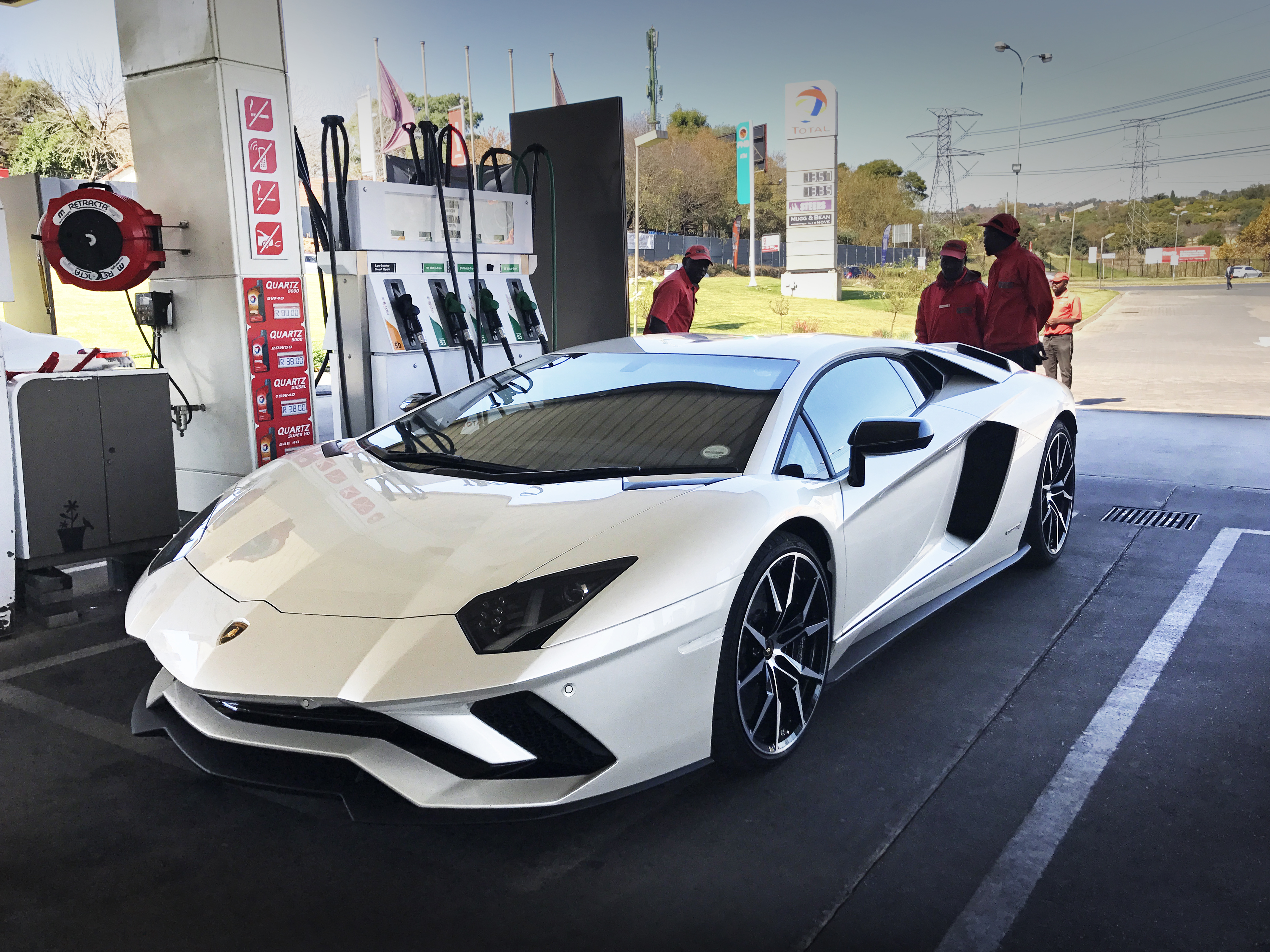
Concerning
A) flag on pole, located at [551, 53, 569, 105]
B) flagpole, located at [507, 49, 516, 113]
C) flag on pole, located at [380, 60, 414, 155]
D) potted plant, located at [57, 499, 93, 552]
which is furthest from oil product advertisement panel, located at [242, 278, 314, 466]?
flagpole, located at [507, 49, 516, 113]

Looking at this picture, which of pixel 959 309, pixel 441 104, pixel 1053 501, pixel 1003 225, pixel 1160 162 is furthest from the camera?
pixel 441 104

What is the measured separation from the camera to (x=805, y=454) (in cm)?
289

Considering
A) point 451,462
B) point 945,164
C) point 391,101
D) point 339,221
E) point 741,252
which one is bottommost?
point 451,462

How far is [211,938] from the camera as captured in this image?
6.45ft

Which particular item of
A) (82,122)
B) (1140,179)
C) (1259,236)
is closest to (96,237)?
(1259,236)

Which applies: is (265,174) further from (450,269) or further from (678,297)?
(678,297)

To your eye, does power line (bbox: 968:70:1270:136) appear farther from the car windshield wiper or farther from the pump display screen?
the car windshield wiper

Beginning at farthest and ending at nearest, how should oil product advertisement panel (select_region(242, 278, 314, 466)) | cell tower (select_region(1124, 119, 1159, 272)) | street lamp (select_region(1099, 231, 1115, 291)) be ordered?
street lamp (select_region(1099, 231, 1115, 291))
cell tower (select_region(1124, 119, 1159, 272))
oil product advertisement panel (select_region(242, 278, 314, 466))

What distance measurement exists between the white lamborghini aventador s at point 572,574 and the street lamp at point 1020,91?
1208 cm

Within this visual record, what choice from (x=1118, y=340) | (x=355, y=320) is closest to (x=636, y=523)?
(x=355, y=320)

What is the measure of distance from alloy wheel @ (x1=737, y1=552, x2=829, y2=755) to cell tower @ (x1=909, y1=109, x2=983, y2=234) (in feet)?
61.0

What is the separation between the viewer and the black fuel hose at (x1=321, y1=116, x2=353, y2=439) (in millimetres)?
5355

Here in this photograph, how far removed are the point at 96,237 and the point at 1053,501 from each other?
491 centimetres

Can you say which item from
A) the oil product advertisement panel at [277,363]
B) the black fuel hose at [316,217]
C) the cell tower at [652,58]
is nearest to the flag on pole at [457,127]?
the black fuel hose at [316,217]
